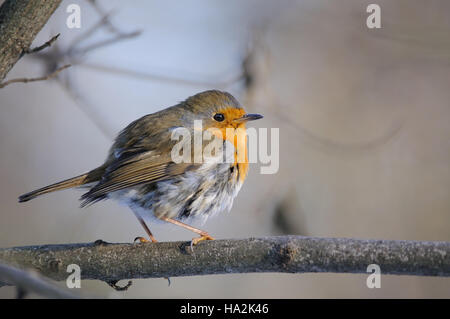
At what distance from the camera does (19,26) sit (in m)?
2.64

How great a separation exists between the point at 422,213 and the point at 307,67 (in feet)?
6.06

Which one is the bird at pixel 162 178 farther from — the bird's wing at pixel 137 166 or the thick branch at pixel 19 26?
the thick branch at pixel 19 26

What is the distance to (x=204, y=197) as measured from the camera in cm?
349

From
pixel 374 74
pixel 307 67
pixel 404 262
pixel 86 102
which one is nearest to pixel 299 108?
pixel 307 67

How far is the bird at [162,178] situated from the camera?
3367 mm

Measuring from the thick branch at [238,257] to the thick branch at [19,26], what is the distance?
3.16ft

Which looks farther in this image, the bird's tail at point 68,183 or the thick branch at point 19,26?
the bird's tail at point 68,183

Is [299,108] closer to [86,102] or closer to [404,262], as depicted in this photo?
[86,102]

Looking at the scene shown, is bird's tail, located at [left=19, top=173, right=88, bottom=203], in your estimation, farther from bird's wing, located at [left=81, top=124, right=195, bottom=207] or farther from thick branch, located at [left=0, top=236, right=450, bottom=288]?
thick branch, located at [left=0, top=236, right=450, bottom=288]

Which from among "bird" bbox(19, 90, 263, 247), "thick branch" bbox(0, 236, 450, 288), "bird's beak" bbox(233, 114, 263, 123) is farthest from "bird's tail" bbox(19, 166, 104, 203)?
"bird's beak" bbox(233, 114, 263, 123)

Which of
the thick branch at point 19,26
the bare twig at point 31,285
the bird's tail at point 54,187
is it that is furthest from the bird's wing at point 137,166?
the bare twig at point 31,285

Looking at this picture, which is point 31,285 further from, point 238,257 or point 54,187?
point 54,187

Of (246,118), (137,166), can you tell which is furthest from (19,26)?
(246,118)

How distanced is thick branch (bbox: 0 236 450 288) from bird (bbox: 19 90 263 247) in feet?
1.72
